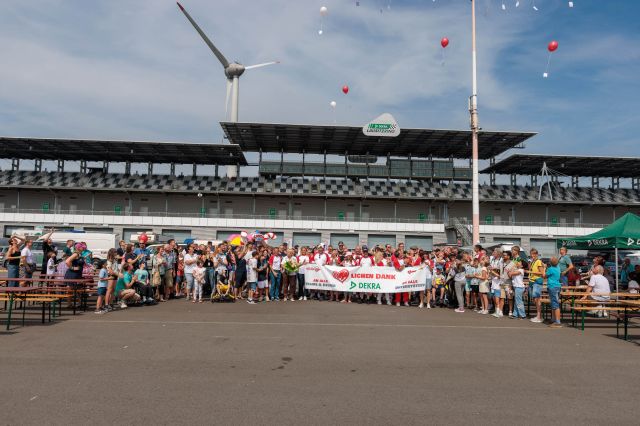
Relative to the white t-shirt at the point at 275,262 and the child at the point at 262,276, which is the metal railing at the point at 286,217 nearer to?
the white t-shirt at the point at 275,262

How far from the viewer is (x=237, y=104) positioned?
49719 mm

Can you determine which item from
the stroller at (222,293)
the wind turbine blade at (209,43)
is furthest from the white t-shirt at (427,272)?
the wind turbine blade at (209,43)

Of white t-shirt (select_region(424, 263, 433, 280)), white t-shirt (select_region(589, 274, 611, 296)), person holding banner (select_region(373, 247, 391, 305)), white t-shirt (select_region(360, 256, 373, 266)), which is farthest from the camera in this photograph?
white t-shirt (select_region(360, 256, 373, 266))

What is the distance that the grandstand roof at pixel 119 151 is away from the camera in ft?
134

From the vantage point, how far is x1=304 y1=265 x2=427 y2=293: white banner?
13.5m

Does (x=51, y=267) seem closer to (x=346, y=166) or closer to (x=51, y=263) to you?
(x=51, y=263)

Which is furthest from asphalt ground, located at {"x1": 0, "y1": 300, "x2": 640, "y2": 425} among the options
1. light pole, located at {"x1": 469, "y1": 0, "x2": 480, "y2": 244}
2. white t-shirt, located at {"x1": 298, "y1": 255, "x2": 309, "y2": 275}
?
light pole, located at {"x1": 469, "y1": 0, "x2": 480, "y2": 244}

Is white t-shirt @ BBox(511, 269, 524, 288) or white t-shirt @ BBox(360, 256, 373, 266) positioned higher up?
white t-shirt @ BBox(360, 256, 373, 266)

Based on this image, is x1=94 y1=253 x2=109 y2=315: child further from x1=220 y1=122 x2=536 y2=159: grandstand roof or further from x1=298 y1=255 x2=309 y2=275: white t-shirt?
x1=220 y1=122 x2=536 y2=159: grandstand roof

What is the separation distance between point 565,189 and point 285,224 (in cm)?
3053

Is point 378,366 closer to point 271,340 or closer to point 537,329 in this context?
point 271,340

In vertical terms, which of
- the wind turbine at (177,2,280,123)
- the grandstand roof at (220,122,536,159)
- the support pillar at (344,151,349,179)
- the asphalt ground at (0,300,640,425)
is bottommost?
the asphalt ground at (0,300,640,425)

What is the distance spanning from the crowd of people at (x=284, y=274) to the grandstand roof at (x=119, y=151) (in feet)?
91.7

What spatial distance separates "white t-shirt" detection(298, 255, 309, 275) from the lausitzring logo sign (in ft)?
89.7
